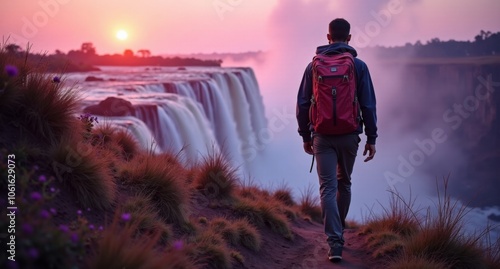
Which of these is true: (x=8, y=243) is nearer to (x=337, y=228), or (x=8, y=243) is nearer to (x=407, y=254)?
(x=337, y=228)

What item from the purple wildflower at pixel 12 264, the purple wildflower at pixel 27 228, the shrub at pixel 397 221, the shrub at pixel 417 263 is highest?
the shrub at pixel 397 221

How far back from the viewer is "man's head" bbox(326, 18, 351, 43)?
511 cm

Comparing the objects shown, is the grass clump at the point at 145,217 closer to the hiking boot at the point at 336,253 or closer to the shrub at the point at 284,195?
the hiking boot at the point at 336,253

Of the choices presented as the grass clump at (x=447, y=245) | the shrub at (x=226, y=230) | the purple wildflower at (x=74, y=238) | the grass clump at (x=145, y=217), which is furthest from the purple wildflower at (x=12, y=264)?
the grass clump at (x=447, y=245)

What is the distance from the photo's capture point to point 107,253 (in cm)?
315

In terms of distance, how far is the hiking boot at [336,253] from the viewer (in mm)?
5258

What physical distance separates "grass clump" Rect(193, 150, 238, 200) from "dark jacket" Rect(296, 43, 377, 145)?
7.53 feet

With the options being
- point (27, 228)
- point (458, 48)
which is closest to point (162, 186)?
point (27, 228)

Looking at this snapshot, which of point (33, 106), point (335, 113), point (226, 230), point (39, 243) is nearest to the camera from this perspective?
point (39, 243)

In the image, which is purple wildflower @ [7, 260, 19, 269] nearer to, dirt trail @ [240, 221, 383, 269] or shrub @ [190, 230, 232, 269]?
shrub @ [190, 230, 232, 269]

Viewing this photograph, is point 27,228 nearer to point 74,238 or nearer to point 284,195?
point 74,238

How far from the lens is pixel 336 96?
4801 millimetres

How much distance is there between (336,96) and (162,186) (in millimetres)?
2099

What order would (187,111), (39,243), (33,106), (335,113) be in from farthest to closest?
1. (187,111)
2. (335,113)
3. (33,106)
4. (39,243)
